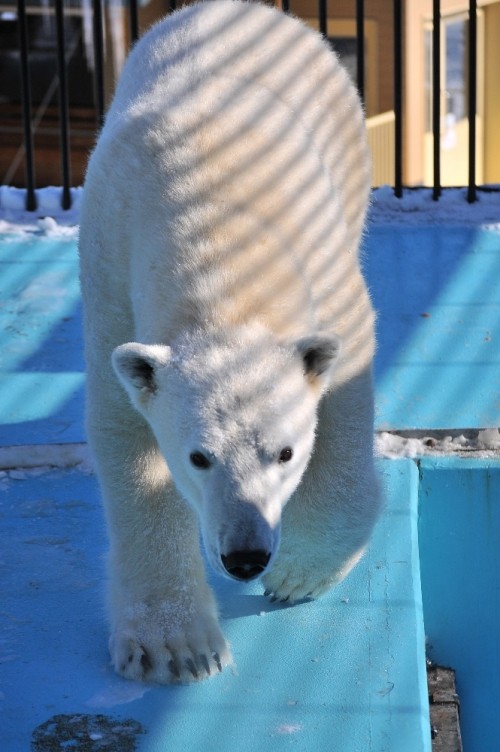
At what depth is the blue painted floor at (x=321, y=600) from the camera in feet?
6.33

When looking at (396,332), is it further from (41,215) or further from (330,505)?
(41,215)

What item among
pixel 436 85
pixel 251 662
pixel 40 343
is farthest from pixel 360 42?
pixel 251 662

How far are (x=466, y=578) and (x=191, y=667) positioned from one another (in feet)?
3.62

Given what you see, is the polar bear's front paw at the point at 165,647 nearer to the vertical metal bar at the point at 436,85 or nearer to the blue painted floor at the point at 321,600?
the blue painted floor at the point at 321,600

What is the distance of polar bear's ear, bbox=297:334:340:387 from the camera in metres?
1.92

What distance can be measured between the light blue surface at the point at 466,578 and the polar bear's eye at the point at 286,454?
1075 mm

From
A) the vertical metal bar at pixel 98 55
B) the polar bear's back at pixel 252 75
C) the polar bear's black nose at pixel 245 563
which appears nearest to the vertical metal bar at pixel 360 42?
the vertical metal bar at pixel 98 55

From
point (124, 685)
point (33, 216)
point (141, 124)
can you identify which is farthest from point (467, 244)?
point (124, 685)

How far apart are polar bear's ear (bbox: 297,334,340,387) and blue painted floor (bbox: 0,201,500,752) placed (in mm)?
519

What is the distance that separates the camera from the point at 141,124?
216 cm

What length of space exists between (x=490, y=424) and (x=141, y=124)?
1.36 m

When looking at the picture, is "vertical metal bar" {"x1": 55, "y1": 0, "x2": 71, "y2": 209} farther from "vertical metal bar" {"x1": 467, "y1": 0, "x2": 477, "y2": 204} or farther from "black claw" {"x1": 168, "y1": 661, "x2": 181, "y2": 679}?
"black claw" {"x1": 168, "y1": 661, "x2": 181, "y2": 679}

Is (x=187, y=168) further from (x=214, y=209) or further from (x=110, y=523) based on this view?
(x=110, y=523)

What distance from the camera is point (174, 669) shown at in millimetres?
2037
